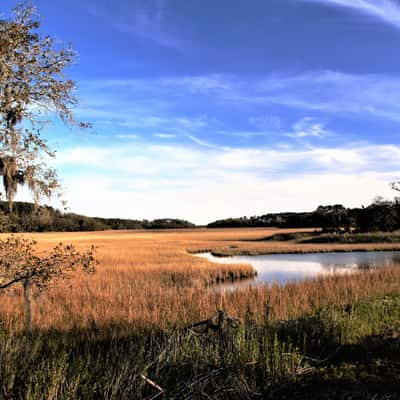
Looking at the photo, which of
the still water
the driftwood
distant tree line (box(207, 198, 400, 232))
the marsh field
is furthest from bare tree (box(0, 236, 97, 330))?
distant tree line (box(207, 198, 400, 232))

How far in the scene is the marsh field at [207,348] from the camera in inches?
201

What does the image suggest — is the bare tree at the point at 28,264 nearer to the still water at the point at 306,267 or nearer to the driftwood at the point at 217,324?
the driftwood at the point at 217,324

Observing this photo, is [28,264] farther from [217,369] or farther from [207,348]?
[217,369]

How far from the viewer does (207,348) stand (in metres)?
6.23

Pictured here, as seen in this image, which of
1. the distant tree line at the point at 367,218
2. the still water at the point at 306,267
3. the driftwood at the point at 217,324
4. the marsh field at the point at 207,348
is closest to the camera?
the marsh field at the point at 207,348

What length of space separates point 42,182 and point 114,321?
4.87 meters

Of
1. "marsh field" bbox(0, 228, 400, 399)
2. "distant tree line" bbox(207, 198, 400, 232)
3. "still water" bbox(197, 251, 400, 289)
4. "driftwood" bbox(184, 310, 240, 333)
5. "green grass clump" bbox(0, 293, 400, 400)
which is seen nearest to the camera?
"green grass clump" bbox(0, 293, 400, 400)

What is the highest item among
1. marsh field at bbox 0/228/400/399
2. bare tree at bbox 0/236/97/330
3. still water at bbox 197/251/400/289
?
bare tree at bbox 0/236/97/330

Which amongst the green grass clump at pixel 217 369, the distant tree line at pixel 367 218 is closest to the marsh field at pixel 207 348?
the green grass clump at pixel 217 369

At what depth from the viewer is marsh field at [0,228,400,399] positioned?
5.10m

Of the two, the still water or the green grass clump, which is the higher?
the green grass clump

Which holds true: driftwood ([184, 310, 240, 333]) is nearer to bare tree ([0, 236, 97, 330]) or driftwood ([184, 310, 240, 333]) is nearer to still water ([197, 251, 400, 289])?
bare tree ([0, 236, 97, 330])

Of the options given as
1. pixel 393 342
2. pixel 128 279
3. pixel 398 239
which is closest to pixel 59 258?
pixel 393 342

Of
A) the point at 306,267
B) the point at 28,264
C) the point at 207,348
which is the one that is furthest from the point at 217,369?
the point at 306,267
